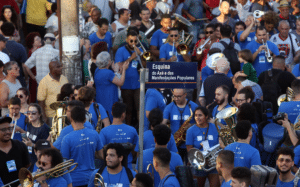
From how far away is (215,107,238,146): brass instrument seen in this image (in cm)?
798

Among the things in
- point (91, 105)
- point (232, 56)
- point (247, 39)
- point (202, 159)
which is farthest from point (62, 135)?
point (247, 39)

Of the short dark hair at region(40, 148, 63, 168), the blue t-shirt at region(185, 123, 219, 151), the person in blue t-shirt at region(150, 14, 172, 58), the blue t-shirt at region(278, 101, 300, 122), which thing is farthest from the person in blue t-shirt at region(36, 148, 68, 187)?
the person in blue t-shirt at region(150, 14, 172, 58)

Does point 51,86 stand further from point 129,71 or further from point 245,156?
point 245,156

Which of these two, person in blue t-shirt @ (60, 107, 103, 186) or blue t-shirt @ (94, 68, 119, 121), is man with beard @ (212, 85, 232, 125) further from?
person in blue t-shirt @ (60, 107, 103, 186)

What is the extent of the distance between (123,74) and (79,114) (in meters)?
3.29

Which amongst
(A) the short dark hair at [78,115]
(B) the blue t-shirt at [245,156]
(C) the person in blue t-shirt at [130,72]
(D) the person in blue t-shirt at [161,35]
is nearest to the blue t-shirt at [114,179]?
(A) the short dark hair at [78,115]

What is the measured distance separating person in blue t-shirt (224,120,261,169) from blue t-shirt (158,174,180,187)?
104 cm

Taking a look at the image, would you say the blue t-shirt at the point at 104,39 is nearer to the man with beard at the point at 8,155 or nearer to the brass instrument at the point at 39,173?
the man with beard at the point at 8,155

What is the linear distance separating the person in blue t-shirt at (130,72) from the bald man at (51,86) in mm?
1676

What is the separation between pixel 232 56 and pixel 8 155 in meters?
5.92

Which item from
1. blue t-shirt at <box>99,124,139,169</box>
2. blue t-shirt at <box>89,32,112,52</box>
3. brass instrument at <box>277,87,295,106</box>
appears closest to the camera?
blue t-shirt at <box>99,124,139,169</box>

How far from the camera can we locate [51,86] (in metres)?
9.99

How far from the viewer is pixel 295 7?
15.2m

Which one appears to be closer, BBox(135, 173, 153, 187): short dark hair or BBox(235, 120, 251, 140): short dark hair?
BBox(135, 173, 153, 187): short dark hair
